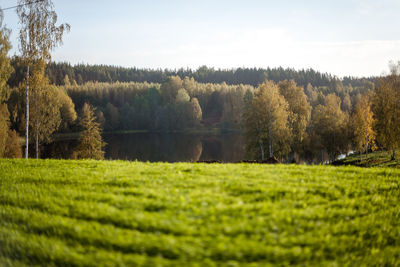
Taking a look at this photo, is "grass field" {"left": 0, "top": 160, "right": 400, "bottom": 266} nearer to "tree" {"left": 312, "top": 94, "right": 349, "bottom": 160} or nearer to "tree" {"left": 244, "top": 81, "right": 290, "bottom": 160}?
"tree" {"left": 244, "top": 81, "right": 290, "bottom": 160}

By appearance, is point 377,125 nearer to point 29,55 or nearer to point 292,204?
point 292,204

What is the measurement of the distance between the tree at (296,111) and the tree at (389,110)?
10.8m

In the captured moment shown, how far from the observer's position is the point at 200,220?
599 cm

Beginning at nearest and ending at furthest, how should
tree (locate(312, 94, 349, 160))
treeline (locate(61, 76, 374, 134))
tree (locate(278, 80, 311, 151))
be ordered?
1. tree (locate(278, 80, 311, 151))
2. tree (locate(312, 94, 349, 160))
3. treeline (locate(61, 76, 374, 134))

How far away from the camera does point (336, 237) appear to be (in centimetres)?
592

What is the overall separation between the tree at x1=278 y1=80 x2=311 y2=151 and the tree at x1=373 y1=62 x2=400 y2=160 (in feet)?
35.5

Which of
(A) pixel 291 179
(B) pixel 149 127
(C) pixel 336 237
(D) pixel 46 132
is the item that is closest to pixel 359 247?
(C) pixel 336 237

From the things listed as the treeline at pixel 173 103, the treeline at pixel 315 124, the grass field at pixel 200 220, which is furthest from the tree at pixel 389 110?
the treeline at pixel 173 103

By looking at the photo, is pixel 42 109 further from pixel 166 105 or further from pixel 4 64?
pixel 166 105

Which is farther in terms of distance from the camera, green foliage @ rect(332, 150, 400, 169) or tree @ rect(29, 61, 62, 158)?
green foliage @ rect(332, 150, 400, 169)

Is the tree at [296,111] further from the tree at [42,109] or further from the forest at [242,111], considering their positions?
the tree at [42,109]

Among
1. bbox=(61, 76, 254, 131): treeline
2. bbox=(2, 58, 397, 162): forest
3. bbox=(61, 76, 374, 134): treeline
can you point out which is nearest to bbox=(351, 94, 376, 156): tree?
bbox=(2, 58, 397, 162): forest

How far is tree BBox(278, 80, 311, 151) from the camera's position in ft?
152

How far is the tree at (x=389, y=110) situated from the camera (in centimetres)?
3578
